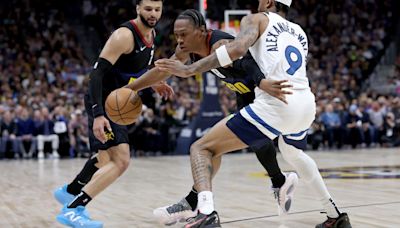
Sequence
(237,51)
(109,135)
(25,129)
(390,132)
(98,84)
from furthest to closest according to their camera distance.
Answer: (390,132), (25,129), (109,135), (98,84), (237,51)

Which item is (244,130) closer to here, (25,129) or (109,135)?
(109,135)

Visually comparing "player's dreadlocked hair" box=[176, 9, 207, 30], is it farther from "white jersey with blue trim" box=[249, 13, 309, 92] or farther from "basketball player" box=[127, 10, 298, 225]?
"white jersey with blue trim" box=[249, 13, 309, 92]

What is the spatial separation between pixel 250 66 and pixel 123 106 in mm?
1003

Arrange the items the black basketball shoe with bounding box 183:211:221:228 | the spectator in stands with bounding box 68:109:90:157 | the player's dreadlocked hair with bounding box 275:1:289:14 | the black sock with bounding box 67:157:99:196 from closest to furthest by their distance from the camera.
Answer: the black basketball shoe with bounding box 183:211:221:228, the player's dreadlocked hair with bounding box 275:1:289:14, the black sock with bounding box 67:157:99:196, the spectator in stands with bounding box 68:109:90:157

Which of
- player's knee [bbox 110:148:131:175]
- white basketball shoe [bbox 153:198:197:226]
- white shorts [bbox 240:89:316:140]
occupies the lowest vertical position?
white basketball shoe [bbox 153:198:197:226]

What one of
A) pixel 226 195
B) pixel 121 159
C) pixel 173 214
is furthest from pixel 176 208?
pixel 226 195

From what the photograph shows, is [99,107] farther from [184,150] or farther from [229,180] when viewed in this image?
[184,150]

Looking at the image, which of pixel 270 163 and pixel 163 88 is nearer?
pixel 163 88

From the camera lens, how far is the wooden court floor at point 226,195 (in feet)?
17.6

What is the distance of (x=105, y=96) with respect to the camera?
17.5 feet

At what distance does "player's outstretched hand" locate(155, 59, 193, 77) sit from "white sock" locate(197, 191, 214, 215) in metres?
0.75

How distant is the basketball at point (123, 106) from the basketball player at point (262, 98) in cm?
62

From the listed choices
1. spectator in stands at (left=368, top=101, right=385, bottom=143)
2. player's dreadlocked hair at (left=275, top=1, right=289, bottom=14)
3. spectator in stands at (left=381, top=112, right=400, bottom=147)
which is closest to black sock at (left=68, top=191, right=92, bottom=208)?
player's dreadlocked hair at (left=275, top=1, right=289, bottom=14)

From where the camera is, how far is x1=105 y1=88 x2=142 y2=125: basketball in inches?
191
